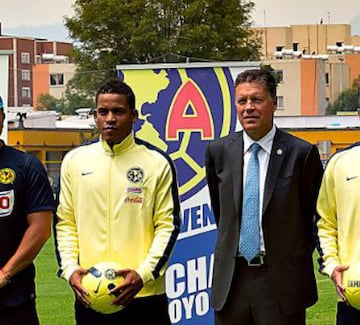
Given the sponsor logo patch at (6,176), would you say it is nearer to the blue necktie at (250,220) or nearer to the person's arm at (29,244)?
the person's arm at (29,244)

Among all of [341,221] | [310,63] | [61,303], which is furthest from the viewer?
[310,63]

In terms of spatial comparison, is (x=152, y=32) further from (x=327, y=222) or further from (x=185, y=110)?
(x=327, y=222)

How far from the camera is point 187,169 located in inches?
287

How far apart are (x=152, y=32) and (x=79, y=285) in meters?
26.4

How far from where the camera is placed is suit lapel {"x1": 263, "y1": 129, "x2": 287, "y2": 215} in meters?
5.37

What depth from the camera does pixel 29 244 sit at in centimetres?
537

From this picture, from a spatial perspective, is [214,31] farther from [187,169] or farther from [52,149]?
Answer: [187,169]

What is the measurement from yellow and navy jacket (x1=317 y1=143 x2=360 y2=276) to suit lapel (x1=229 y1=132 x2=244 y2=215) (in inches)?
17.0

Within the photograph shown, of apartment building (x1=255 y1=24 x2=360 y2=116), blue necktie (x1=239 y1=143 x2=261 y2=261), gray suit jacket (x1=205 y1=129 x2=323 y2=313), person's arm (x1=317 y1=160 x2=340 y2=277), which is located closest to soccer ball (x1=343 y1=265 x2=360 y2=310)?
person's arm (x1=317 y1=160 x2=340 y2=277)

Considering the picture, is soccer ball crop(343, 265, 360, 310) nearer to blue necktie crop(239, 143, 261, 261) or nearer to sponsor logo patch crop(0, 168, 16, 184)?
blue necktie crop(239, 143, 261, 261)

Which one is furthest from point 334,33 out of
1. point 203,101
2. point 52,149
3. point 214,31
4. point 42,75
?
point 203,101

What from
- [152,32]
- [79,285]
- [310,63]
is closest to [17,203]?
[79,285]

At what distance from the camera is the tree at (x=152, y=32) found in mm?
31297

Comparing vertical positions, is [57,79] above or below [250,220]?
above
